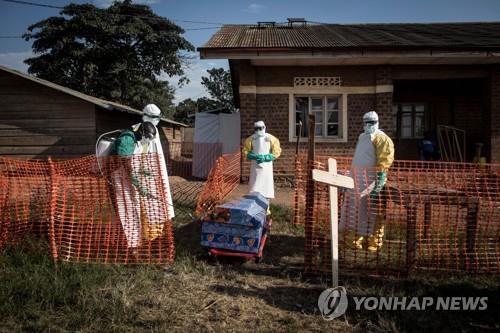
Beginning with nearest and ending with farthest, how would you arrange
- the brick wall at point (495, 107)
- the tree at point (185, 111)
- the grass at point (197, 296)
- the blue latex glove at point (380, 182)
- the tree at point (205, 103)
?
the grass at point (197, 296), the blue latex glove at point (380, 182), the brick wall at point (495, 107), the tree at point (185, 111), the tree at point (205, 103)

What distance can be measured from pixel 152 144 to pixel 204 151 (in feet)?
26.7

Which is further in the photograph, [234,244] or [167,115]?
[167,115]

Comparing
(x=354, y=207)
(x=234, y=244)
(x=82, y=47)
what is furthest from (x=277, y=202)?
(x=82, y=47)

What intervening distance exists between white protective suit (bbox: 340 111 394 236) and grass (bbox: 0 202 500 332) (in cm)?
84

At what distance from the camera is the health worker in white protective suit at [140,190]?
161 inches

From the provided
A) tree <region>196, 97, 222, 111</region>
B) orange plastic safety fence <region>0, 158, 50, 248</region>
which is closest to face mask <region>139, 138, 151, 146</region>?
orange plastic safety fence <region>0, 158, 50, 248</region>

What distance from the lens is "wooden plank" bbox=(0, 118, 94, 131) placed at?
11.4 meters

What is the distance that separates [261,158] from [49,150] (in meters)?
8.79

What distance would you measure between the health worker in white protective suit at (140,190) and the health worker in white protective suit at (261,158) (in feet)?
6.51

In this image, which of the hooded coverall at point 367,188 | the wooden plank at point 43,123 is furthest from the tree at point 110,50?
the hooded coverall at point 367,188

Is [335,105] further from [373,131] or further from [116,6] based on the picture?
[116,6]

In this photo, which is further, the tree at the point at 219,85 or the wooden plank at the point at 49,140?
the tree at the point at 219,85

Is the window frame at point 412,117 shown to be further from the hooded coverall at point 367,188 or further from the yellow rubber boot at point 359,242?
the yellow rubber boot at point 359,242

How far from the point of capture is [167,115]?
1078 inches
